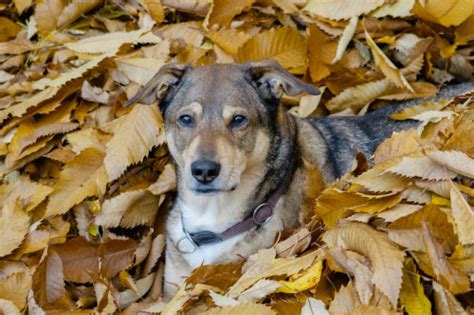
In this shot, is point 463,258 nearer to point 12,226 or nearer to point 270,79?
point 270,79

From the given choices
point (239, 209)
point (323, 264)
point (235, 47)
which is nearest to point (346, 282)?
point (323, 264)

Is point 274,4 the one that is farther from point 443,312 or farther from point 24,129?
point 443,312

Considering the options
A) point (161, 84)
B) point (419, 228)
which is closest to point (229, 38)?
point (161, 84)

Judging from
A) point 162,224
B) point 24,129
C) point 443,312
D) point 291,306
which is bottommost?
point 162,224

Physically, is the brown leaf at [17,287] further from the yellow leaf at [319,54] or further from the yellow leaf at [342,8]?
the yellow leaf at [342,8]

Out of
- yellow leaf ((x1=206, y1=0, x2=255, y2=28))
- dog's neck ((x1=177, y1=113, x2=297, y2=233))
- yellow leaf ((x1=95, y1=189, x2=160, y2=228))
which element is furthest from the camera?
yellow leaf ((x1=206, y1=0, x2=255, y2=28))

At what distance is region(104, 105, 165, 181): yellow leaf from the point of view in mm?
4332

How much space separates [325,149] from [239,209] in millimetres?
736

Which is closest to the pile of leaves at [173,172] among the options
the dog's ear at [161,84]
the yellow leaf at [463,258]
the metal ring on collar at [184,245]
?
the yellow leaf at [463,258]

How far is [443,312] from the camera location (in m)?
2.76

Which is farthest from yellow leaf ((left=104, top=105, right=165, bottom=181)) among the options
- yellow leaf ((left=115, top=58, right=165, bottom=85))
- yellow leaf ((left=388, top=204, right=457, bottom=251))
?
yellow leaf ((left=388, top=204, right=457, bottom=251))

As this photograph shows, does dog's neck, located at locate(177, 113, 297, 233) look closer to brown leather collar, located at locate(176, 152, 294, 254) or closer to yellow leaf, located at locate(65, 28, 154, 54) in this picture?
brown leather collar, located at locate(176, 152, 294, 254)

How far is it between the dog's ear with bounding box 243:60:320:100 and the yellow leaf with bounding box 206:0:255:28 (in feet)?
3.78

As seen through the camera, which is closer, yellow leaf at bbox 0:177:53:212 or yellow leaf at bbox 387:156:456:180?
yellow leaf at bbox 387:156:456:180
